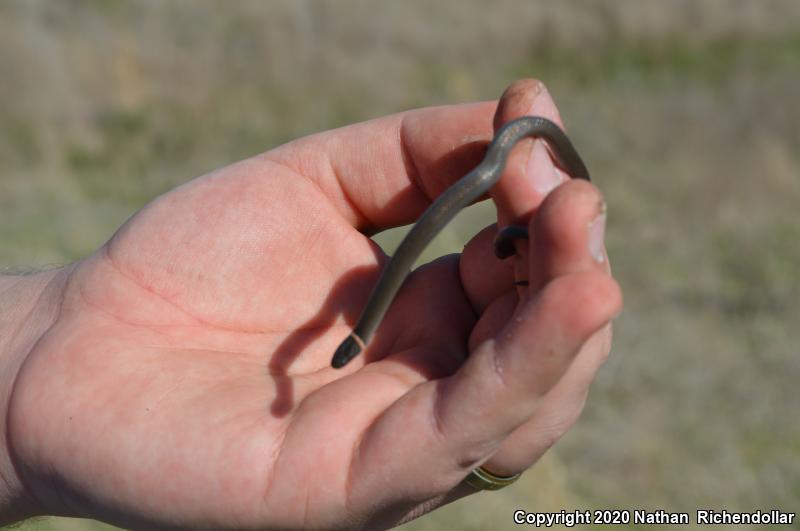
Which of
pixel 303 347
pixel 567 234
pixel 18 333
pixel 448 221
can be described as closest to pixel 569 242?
pixel 567 234

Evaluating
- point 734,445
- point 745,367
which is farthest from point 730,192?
point 734,445

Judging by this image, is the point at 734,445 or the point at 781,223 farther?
the point at 781,223

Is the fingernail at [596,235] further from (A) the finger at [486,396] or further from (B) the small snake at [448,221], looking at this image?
(B) the small snake at [448,221]

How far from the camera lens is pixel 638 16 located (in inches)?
732

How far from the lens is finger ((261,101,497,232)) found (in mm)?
3135

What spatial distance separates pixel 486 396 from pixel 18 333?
178 cm

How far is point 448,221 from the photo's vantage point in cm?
281

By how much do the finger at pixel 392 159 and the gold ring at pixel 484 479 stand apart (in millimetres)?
1032

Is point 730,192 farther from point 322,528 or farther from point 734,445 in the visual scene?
point 322,528

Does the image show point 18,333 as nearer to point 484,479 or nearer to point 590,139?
point 484,479

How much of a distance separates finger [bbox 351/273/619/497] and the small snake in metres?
0.45

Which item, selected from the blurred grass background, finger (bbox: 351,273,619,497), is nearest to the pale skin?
finger (bbox: 351,273,619,497)

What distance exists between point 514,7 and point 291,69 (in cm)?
522

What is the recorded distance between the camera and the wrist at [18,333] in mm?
2857
